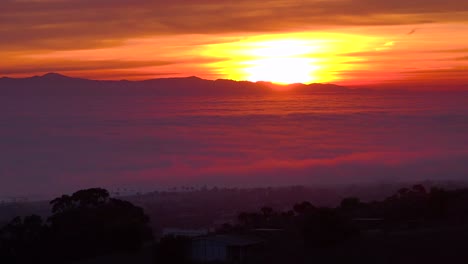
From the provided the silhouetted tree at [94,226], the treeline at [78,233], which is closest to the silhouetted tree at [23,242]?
the treeline at [78,233]

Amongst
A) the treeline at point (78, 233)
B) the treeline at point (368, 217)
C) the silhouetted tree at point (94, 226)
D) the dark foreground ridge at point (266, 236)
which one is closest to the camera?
the dark foreground ridge at point (266, 236)

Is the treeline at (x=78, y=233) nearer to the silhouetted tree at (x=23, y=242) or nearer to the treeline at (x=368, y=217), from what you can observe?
the silhouetted tree at (x=23, y=242)

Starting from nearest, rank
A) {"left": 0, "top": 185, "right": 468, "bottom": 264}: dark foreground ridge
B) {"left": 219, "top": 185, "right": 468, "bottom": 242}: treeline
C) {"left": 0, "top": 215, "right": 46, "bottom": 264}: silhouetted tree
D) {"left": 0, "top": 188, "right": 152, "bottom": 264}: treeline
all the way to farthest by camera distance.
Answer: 1. {"left": 0, "top": 185, "right": 468, "bottom": 264}: dark foreground ridge
2. {"left": 219, "top": 185, "right": 468, "bottom": 242}: treeline
3. {"left": 0, "top": 188, "right": 152, "bottom": 264}: treeline
4. {"left": 0, "top": 215, "right": 46, "bottom": 264}: silhouetted tree

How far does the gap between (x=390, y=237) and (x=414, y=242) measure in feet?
7.34

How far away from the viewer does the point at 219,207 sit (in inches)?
4961

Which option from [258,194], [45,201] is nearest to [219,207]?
[258,194]

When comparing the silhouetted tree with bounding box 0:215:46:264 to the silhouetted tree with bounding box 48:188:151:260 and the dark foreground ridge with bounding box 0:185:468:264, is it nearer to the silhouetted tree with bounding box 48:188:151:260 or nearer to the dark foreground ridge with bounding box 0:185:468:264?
the dark foreground ridge with bounding box 0:185:468:264

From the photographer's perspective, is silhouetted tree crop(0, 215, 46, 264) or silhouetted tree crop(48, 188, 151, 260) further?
silhouetted tree crop(0, 215, 46, 264)

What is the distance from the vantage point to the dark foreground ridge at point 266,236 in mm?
44562

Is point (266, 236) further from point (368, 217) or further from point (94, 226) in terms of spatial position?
point (94, 226)

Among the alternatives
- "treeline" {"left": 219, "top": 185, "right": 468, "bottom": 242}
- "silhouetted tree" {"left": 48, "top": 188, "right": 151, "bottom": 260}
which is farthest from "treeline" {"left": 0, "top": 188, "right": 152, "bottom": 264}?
"treeline" {"left": 219, "top": 185, "right": 468, "bottom": 242}

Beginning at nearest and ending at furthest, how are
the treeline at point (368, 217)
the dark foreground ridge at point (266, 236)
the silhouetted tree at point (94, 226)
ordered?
the dark foreground ridge at point (266, 236) → the treeline at point (368, 217) → the silhouetted tree at point (94, 226)

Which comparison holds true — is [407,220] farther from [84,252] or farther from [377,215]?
[84,252]

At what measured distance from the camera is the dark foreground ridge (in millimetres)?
44562
